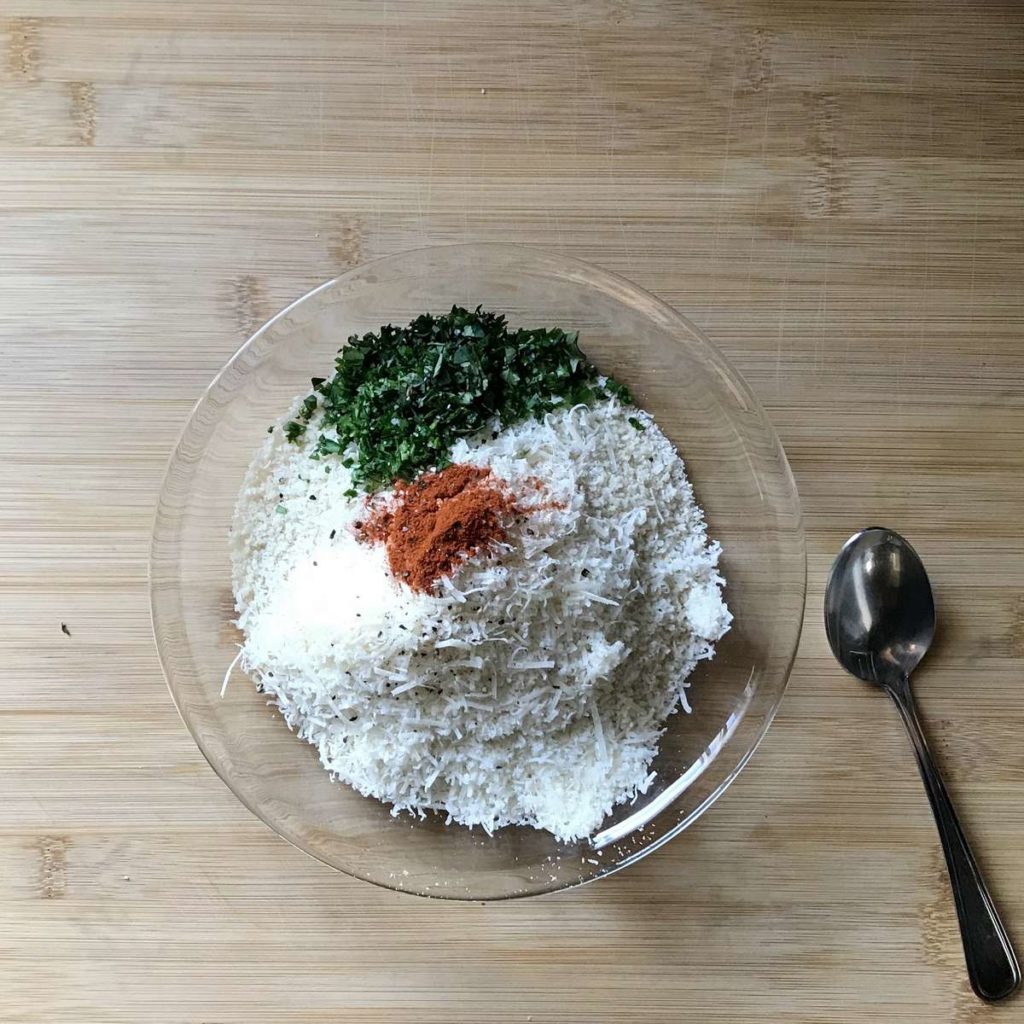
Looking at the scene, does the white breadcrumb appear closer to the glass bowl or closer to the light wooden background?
the glass bowl

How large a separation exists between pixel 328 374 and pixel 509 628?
1.61 feet

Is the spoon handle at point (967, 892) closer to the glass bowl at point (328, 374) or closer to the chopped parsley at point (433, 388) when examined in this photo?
the glass bowl at point (328, 374)

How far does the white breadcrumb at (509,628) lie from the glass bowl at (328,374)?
0.16 ft

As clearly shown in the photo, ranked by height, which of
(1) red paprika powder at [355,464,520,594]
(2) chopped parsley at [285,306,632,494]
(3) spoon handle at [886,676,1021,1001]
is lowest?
(3) spoon handle at [886,676,1021,1001]

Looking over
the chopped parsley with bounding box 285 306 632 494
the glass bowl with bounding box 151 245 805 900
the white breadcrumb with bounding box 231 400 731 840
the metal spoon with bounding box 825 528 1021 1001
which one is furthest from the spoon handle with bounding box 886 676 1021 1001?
the chopped parsley with bounding box 285 306 632 494

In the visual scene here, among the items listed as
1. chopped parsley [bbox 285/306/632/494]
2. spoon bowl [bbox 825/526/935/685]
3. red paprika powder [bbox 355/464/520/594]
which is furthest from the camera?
spoon bowl [bbox 825/526/935/685]

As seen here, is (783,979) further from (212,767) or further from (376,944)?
(212,767)

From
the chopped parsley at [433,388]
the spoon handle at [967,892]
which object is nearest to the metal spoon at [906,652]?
the spoon handle at [967,892]

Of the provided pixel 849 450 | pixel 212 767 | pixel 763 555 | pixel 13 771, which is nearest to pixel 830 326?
pixel 849 450

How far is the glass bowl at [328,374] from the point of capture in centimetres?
133

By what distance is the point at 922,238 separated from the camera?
57.7 inches

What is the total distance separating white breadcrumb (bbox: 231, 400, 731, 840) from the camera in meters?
1.15

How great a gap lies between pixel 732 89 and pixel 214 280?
2.76ft

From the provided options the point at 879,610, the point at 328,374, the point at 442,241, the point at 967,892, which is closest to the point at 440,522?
the point at 328,374
